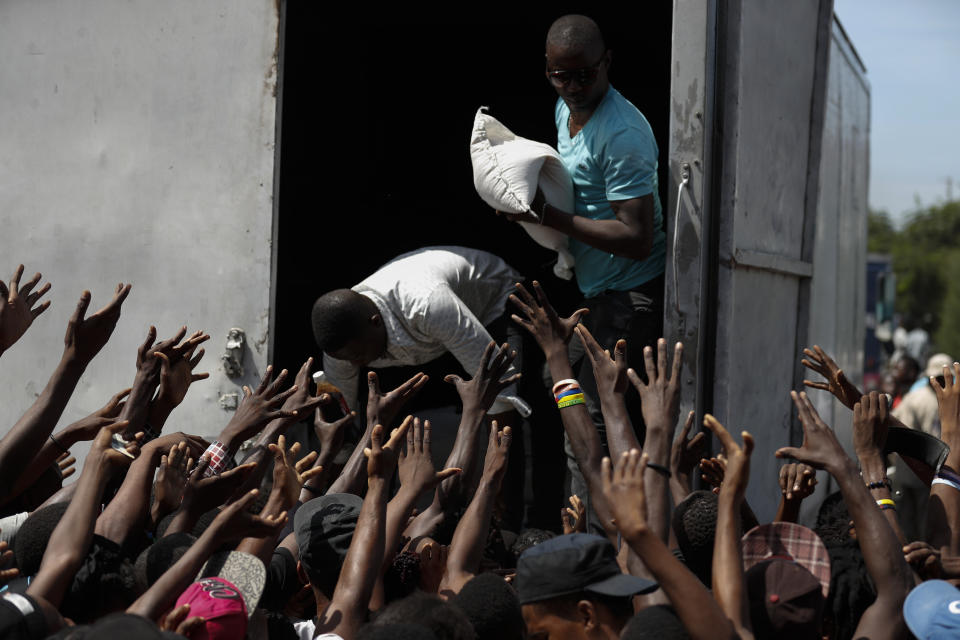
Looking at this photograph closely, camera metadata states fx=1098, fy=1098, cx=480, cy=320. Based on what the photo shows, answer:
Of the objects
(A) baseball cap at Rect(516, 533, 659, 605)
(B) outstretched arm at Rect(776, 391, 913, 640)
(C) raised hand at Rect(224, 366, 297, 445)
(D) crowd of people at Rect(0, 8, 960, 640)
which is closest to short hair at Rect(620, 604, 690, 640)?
(D) crowd of people at Rect(0, 8, 960, 640)

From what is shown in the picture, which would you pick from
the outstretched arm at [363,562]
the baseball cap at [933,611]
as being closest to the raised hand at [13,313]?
the outstretched arm at [363,562]

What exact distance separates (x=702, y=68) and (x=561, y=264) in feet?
3.29

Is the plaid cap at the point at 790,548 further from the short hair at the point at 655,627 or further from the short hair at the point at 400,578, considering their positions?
the short hair at the point at 400,578

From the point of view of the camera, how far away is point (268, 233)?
14.3ft

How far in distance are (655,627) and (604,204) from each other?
224cm

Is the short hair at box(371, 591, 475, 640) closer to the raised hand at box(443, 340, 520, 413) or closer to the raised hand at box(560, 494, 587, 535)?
the raised hand at box(560, 494, 587, 535)

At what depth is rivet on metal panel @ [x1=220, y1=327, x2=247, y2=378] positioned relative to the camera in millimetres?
4344

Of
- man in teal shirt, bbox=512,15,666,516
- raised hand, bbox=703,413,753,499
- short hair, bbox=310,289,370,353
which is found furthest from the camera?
short hair, bbox=310,289,370,353

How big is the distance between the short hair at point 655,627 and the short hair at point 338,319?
2.17 metres

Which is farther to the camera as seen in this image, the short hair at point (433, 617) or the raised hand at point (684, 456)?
the raised hand at point (684, 456)

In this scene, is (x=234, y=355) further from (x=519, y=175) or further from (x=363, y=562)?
(x=363, y=562)

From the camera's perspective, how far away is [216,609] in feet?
7.83

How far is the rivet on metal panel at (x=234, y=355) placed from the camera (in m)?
4.34

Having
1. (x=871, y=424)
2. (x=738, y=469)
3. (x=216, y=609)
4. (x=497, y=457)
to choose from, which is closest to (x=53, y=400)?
(x=216, y=609)
